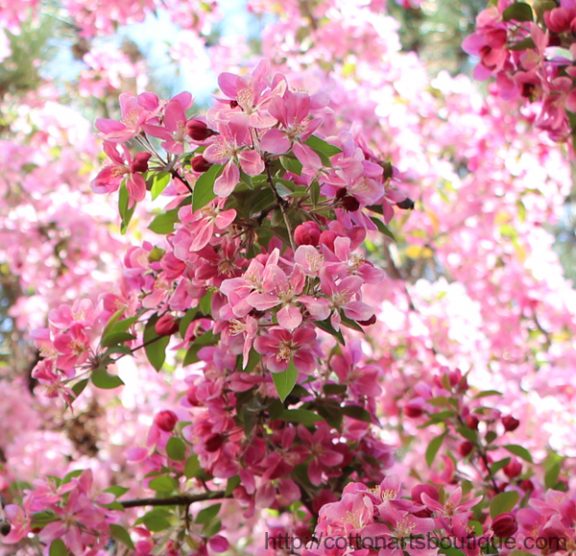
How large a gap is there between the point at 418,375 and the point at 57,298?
53.4 inches

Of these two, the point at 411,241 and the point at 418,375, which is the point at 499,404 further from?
the point at 411,241

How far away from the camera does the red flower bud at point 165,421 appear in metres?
1.37

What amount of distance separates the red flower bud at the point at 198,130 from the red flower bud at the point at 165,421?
1.92ft

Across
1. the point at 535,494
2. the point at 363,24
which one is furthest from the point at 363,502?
A: the point at 363,24

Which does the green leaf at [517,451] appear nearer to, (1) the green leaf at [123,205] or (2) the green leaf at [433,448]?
(2) the green leaf at [433,448]

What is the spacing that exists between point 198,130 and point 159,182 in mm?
160

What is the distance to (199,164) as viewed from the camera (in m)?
0.95

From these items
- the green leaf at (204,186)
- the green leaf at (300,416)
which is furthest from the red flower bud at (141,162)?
the green leaf at (300,416)

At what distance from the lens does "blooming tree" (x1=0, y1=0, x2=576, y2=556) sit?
0.90m

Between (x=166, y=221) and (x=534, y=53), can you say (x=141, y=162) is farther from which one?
(x=534, y=53)

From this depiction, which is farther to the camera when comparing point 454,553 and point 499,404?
point 499,404

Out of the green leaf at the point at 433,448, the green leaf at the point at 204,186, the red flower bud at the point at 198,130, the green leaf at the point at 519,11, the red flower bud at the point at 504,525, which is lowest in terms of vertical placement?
the green leaf at the point at 433,448

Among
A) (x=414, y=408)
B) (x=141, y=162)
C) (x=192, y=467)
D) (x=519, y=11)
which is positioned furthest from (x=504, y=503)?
(x=519, y=11)

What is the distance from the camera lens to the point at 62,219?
277cm
